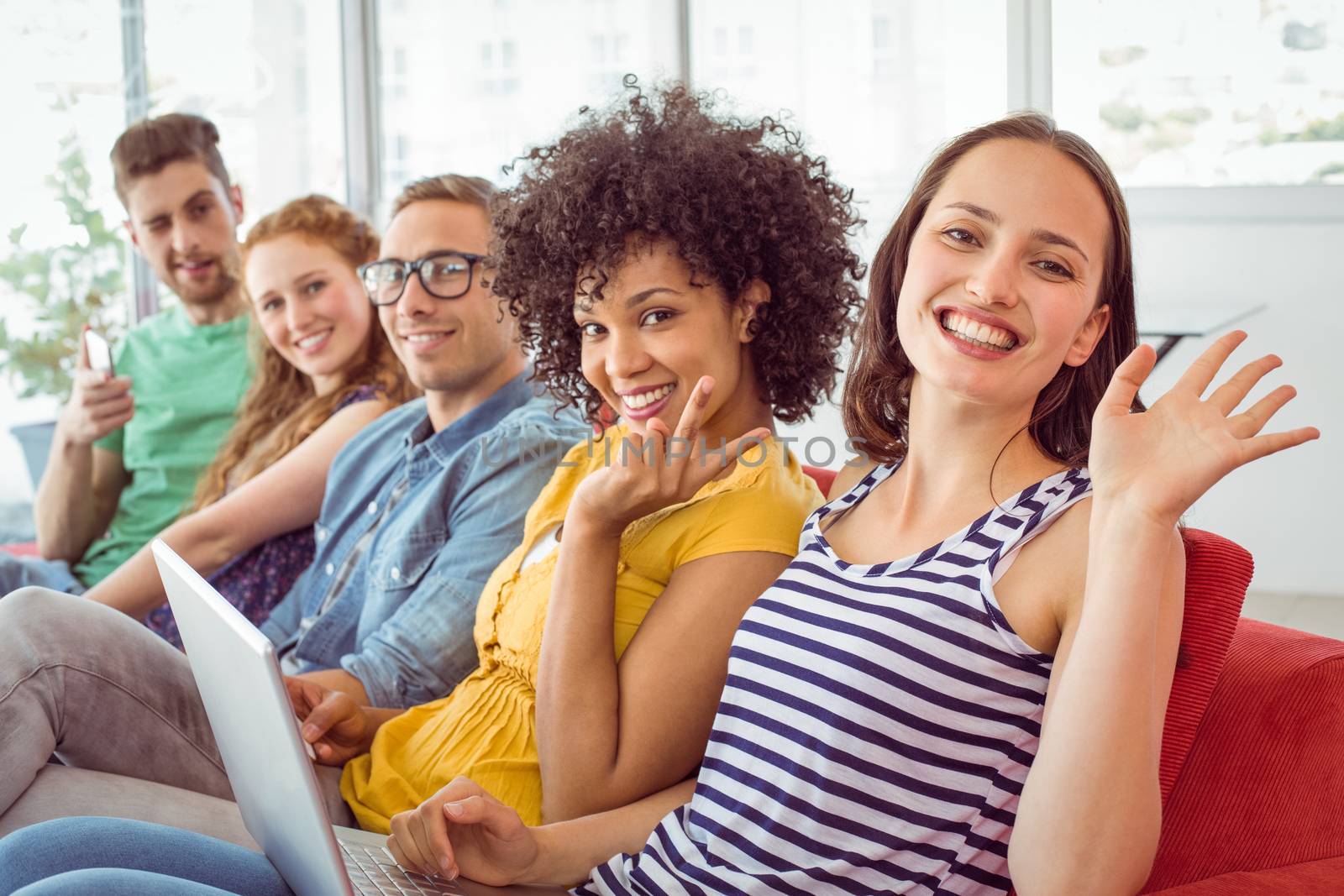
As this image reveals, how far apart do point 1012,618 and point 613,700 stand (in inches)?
16.1

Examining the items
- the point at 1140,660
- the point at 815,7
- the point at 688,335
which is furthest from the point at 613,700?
the point at 815,7

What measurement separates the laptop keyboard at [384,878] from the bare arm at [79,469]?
164 cm

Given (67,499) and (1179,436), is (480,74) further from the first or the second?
(1179,436)

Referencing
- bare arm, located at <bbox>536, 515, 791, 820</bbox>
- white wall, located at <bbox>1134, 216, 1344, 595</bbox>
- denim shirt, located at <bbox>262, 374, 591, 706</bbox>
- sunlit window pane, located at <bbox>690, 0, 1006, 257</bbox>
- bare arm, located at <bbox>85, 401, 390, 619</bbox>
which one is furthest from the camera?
sunlit window pane, located at <bbox>690, 0, 1006, 257</bbox>

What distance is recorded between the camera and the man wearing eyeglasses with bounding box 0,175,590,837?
52.7 inches

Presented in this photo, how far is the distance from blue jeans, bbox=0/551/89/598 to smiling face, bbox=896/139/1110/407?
2.00 metres

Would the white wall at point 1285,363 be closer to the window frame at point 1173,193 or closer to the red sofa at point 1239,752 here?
the window frame at point 1173,193

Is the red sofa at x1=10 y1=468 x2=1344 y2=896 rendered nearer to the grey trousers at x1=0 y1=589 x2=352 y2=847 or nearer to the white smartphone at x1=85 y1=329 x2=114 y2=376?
the grey trousers at x1=0 y1=589 x2=352 y2=847

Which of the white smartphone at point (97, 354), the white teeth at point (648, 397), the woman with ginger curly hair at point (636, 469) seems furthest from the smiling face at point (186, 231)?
the white teeth at point (648, 397)

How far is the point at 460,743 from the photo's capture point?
1384mm

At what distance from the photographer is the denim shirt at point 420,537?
160 cm

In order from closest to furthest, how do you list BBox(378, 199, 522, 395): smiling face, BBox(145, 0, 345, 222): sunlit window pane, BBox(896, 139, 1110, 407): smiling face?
BBox(896, 139, 1110, 407): smiling face < BBox(378, 199, 522, 395): smiling face < BBox(145, 0, 345, 222): sunlit window pane

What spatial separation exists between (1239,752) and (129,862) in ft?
3.17

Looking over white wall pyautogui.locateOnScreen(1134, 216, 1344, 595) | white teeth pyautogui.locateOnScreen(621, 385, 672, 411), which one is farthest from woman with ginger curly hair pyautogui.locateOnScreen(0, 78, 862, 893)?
white wall pyautogui.locateOnScreen(1134, 216, 1344, 595)
